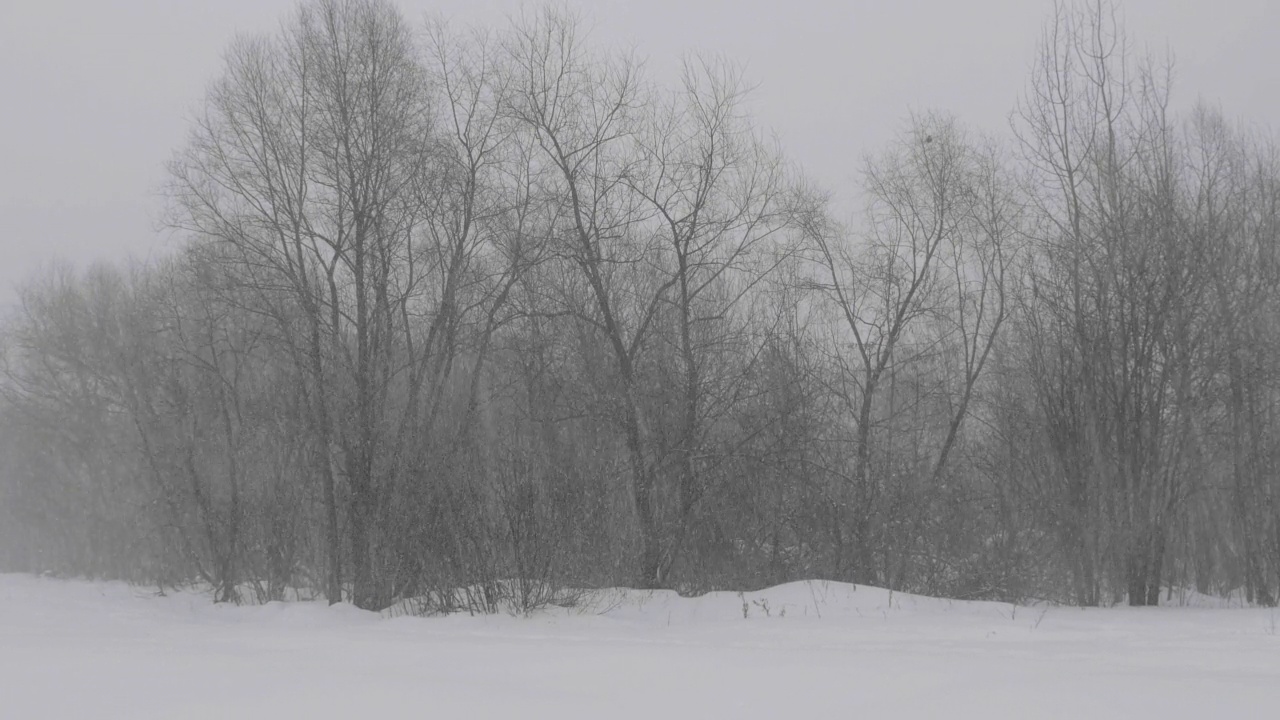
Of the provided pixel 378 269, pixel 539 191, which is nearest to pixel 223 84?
pixel 378 269

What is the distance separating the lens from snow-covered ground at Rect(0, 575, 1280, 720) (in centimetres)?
622

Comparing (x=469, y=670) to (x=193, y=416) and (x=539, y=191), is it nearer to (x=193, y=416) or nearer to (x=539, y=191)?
(x=539, y=191)

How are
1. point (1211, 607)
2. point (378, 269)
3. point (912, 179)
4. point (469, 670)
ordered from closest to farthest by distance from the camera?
point (469, 670)
point (1211, 607)
point (378, 269)
point (912, 179)

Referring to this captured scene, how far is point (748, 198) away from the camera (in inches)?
712

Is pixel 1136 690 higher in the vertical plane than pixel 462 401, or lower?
lower

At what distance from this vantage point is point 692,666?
25.3ft

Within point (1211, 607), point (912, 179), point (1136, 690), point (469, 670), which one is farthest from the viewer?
point (912, 179)

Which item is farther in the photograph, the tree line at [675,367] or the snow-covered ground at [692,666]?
the tree line at [675,367]

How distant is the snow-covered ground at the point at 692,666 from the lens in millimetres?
6223

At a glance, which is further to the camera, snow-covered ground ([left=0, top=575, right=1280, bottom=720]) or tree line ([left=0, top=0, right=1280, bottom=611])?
tree line ([left=0, top=0, right=1280, bottom=611])

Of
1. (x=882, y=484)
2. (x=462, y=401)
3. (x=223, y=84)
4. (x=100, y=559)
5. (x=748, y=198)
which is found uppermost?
(x=223, y=84)

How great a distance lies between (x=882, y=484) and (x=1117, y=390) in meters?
4.43

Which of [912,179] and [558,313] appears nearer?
[558,313]

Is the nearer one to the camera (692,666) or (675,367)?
(692,666)
